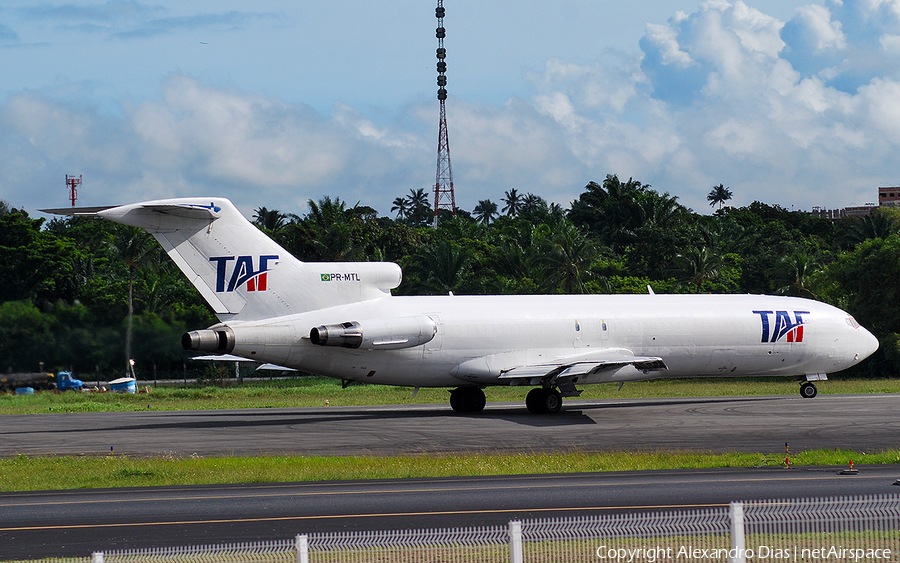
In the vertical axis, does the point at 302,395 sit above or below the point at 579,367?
below

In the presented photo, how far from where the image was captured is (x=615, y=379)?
111 feet

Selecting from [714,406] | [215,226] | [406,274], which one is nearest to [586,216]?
[406,274]

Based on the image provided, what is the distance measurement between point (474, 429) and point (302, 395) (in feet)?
82.3

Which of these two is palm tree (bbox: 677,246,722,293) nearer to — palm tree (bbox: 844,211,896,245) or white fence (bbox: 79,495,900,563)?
palm tree (bbox: 844,211,896,245)

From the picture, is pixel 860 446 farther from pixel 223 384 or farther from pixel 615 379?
pixel 223 384

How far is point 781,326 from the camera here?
3925cm

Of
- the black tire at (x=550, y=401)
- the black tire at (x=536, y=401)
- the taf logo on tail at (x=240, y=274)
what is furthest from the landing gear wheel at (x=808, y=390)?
the taf logo on tail at (x=240, y=274)

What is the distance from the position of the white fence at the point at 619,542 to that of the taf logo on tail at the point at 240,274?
1994cm

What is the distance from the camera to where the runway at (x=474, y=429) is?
26.1 meters

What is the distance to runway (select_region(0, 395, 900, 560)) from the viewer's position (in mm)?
15031

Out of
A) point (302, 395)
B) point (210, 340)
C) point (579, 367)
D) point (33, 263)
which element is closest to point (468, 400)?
point (579, 367)

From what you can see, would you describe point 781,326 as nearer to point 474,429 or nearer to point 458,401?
point 458,401

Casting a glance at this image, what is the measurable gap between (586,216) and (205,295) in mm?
75648

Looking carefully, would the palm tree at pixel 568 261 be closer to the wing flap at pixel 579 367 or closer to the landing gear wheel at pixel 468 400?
the landing gear wheel at pixel 468 400
